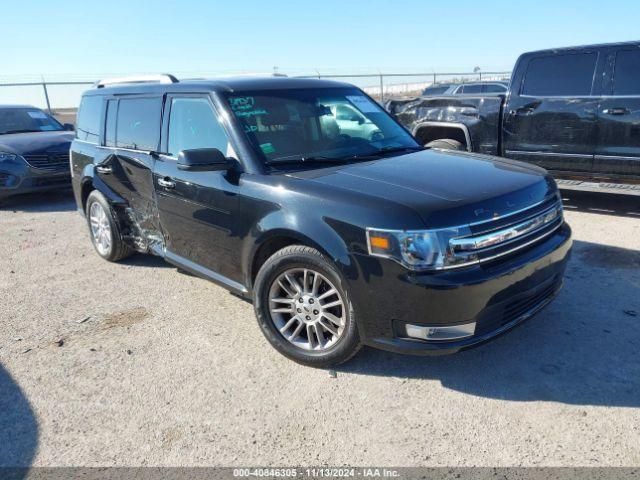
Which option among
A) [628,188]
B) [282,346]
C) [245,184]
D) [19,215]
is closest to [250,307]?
[282,346]

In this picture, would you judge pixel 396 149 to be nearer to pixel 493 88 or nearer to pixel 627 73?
pixel 627 73

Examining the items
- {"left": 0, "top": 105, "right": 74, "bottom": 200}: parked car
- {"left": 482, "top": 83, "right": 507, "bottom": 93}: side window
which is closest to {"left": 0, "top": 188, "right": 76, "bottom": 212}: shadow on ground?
{"left": 0, "top": 105, "right": 74, "bottom": 200}: parked car

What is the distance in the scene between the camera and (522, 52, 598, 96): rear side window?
6.44m

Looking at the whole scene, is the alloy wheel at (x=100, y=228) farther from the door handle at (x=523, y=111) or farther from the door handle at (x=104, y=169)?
the door handle at (x=523, y=111)

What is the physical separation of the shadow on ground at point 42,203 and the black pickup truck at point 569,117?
6285mm

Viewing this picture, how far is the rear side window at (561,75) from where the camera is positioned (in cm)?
644

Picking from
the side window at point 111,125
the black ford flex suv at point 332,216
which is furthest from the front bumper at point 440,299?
the side window at point 111,125

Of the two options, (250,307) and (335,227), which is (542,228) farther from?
(250,307)

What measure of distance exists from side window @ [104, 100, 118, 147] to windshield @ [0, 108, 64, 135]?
5522mm

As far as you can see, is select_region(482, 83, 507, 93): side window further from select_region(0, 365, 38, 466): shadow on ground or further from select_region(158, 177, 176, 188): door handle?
select_region(0, 365, 38, 466): shadow on ground

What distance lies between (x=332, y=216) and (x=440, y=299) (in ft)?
2.50

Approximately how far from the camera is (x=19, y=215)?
8227 millimetres

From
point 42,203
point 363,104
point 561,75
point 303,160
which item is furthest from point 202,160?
point 42,203

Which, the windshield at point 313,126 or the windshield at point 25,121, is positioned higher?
the windshield at point 25,121
